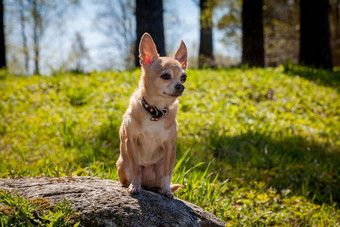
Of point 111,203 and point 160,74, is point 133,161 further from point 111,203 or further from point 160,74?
point 160,74

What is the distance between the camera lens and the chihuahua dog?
291 centimetres

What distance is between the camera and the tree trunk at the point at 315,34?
35.2 feet

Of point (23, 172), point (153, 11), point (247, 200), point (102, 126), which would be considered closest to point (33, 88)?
point (102, 126)

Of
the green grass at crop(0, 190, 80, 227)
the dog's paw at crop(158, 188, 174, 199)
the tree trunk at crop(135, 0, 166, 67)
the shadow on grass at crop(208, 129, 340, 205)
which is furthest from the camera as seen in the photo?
the tree trunk at crop(135, 0, 166, 67)

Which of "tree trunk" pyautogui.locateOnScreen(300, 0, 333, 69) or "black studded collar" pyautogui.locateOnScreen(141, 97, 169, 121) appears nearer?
"black studded collar" pyautogui.locateOnScreen(141, 97, 169, 121)

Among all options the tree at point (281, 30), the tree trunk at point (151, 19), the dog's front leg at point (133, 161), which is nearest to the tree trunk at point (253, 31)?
the tree trunk at point (151, 19)

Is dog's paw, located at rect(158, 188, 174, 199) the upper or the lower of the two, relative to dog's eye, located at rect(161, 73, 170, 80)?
lower

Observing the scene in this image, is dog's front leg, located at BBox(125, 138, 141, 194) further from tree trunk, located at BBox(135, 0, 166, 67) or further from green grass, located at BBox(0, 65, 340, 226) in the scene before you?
tree trunk, located at BBox(135, 0, 166, 67)

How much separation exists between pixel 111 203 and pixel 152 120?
0.79m

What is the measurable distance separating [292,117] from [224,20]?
586 inches

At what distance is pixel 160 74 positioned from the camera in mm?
2889

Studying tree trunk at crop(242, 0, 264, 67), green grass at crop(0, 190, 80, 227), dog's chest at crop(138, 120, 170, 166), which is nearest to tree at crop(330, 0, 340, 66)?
tree trunk at crop(242, 0, 264, 67)

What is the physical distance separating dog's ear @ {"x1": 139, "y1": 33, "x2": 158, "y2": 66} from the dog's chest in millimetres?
574

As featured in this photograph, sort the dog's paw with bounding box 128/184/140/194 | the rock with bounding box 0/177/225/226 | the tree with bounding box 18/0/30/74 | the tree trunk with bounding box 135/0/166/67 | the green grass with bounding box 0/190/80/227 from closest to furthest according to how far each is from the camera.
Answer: the green grass with bounding box 0/190/80/227 < the rock with bounding box 0/177/225/226 < the dog's paw with bounding box 128/184/140/194 < the tree trunk with bounding box 135/0/166/67 < the tree with bounding box 18/0/30/74
